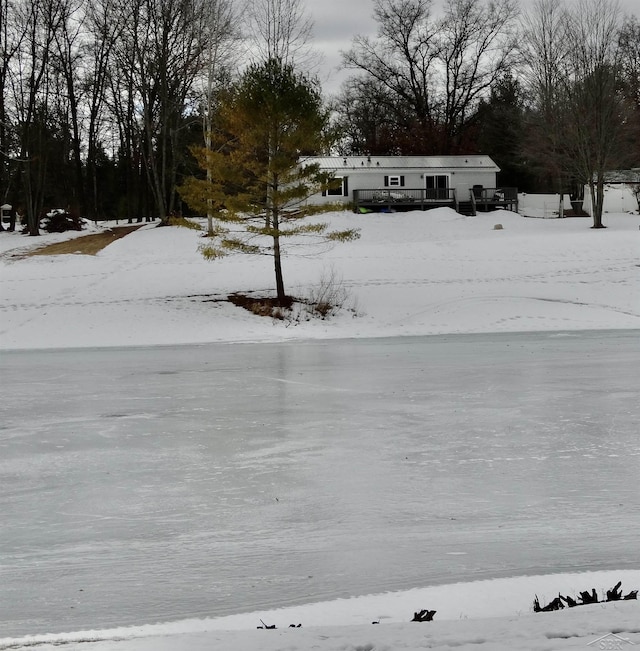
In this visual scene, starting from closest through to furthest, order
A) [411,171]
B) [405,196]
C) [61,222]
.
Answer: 1. [61,222]
2. [405,196]
3. [411,171]

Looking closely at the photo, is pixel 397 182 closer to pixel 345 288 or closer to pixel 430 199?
pixel 430 199

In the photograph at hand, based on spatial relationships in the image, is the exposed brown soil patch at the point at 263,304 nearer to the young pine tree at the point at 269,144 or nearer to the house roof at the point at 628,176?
the young pine tree at the point at 269,144

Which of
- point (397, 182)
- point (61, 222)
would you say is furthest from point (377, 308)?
point (397, 182)

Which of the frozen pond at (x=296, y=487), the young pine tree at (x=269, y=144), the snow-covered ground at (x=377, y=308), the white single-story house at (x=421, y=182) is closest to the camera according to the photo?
the snow-covered ground at (x=377, y=308)

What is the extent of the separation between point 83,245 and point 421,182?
77.8 ft

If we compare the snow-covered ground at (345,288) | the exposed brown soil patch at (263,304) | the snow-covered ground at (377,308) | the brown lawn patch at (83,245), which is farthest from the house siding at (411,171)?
the exposed brown soil patch at (263,304)

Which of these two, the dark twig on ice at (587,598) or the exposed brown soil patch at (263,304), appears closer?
the dark twig on ice at (587,598)

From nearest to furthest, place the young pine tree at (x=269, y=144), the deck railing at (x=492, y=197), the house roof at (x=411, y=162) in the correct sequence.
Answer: the young pine tree at (x=269, y=144) < the deck railing at (x=492, y=197) < the house roof at (x=411, y=162)

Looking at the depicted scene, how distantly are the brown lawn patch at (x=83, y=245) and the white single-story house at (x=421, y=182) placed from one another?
47.4 feet

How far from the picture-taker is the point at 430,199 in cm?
5631

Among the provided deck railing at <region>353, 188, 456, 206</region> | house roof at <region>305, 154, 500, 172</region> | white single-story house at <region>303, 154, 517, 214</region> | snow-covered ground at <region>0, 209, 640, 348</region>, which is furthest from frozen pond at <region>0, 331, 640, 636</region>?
house roof at <region>305, 154, 500, 172</region>

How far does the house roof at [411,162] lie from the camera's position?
57344mm

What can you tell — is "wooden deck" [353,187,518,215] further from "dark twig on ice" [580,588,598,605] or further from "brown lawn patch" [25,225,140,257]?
"dark twig on ice" [580,588,598,605]

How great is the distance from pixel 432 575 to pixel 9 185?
204 ft
